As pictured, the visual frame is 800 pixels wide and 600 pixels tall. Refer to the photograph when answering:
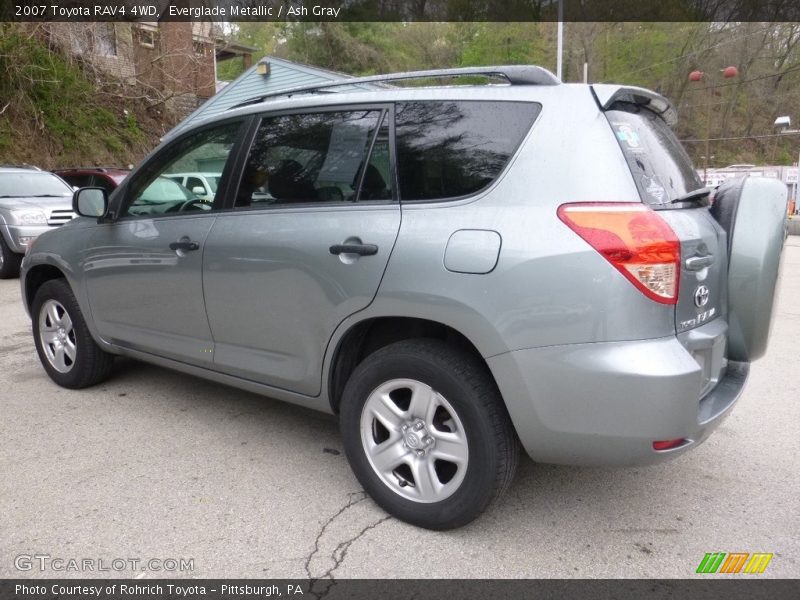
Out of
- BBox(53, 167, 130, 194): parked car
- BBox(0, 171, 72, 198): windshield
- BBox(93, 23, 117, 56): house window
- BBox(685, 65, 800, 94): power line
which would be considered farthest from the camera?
BBox(685, 65, 800, 94): power line

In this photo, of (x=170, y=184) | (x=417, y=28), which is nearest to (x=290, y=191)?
(x=170, y=184)

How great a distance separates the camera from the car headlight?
30.8ft

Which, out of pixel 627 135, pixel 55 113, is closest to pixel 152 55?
pixel 55 113

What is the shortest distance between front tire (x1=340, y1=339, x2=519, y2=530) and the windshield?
9721 millimetres

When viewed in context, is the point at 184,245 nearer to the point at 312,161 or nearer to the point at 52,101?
the point at 312,161

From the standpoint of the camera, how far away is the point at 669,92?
1767 inches

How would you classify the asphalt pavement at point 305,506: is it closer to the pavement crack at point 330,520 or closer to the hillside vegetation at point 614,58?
the pavement crack at point 330,520

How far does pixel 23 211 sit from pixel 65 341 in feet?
20.7

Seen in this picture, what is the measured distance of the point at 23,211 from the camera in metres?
9.49

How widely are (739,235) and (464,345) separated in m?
1.21

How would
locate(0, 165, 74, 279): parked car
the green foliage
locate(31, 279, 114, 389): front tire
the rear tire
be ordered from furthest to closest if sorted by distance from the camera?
the green foliage, the rear tire, locate(0, 165, 74, 279): parked car, locate(31, 279, 114, 389): front tire

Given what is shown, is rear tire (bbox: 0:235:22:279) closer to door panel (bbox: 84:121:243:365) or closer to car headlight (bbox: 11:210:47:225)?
car headlight (bbox: 11:210:47:225)

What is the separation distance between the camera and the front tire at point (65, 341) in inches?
166

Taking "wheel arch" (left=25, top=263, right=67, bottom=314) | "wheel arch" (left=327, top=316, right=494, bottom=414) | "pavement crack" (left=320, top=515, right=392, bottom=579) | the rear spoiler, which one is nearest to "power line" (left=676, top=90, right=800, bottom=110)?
the rear spoiler
